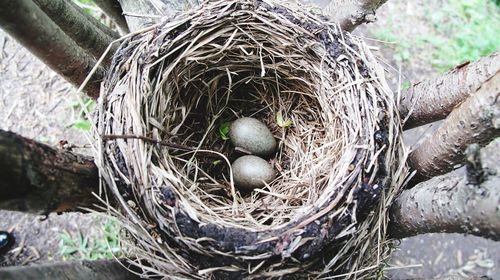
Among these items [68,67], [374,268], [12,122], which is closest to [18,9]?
[68,67]

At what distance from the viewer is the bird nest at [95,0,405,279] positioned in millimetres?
1390

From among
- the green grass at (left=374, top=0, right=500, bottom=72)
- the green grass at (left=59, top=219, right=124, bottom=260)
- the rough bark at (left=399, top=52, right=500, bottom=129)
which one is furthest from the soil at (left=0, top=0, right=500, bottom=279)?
the rough bark at (left=399, top=52, right=500, bottom=129)

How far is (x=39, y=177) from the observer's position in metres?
1.06

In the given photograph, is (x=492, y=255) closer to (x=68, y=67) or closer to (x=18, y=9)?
(x=68, y=67)

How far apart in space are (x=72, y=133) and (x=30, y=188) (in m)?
1.92

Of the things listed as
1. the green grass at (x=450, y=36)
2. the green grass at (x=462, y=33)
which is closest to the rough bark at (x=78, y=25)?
the green grass at (x=450, y=36)

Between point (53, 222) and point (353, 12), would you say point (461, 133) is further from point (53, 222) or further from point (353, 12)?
point (53, 222)

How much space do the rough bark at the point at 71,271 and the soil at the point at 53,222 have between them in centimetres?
124

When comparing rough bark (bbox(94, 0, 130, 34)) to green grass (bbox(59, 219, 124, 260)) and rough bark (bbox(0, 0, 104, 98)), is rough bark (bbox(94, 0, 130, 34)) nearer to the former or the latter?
rough bark (bbox(0, 0, 104, 98))

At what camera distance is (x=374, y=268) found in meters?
1.53

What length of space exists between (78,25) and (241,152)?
33.4 inches

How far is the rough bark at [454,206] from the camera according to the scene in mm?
1025

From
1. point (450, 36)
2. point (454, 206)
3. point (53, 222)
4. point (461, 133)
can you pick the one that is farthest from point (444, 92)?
point (450, 36)

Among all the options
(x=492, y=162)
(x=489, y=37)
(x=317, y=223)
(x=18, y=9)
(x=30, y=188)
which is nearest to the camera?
(x=30, y=188)
